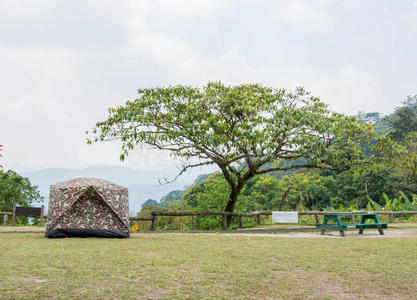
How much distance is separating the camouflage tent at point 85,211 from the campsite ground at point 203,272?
209 cm

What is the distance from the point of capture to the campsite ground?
15.2ft

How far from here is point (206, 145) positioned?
1491 cm

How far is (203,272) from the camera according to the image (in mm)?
5766

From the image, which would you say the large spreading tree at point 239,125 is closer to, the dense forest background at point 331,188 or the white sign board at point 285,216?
the white sign board at point 285,216

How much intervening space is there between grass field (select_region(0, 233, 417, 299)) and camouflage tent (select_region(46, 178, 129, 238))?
2.28 m

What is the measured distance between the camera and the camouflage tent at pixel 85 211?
10.7 meters

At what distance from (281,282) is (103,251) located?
410 cm

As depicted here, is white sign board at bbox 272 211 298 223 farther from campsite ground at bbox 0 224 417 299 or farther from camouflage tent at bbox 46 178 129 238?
campsite ground at bbox 0 224 417 299

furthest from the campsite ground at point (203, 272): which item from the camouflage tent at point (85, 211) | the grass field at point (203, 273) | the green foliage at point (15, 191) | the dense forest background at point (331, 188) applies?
the dense forest background at point (331, 188)

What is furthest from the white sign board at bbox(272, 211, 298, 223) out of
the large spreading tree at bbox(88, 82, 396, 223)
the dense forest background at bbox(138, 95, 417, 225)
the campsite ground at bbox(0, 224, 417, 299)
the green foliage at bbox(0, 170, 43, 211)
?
the dense forest background at bbox(138, 95, 417, 225)

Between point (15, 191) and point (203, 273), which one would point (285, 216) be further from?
point (15, 191)

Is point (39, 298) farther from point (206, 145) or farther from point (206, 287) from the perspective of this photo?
point (206, 145)

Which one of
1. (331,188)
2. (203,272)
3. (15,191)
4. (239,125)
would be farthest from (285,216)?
(331,188)

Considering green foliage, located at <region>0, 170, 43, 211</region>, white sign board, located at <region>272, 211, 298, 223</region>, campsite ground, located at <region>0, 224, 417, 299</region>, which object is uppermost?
green foliage, located at <region>0, 170, 43, 211</region>
